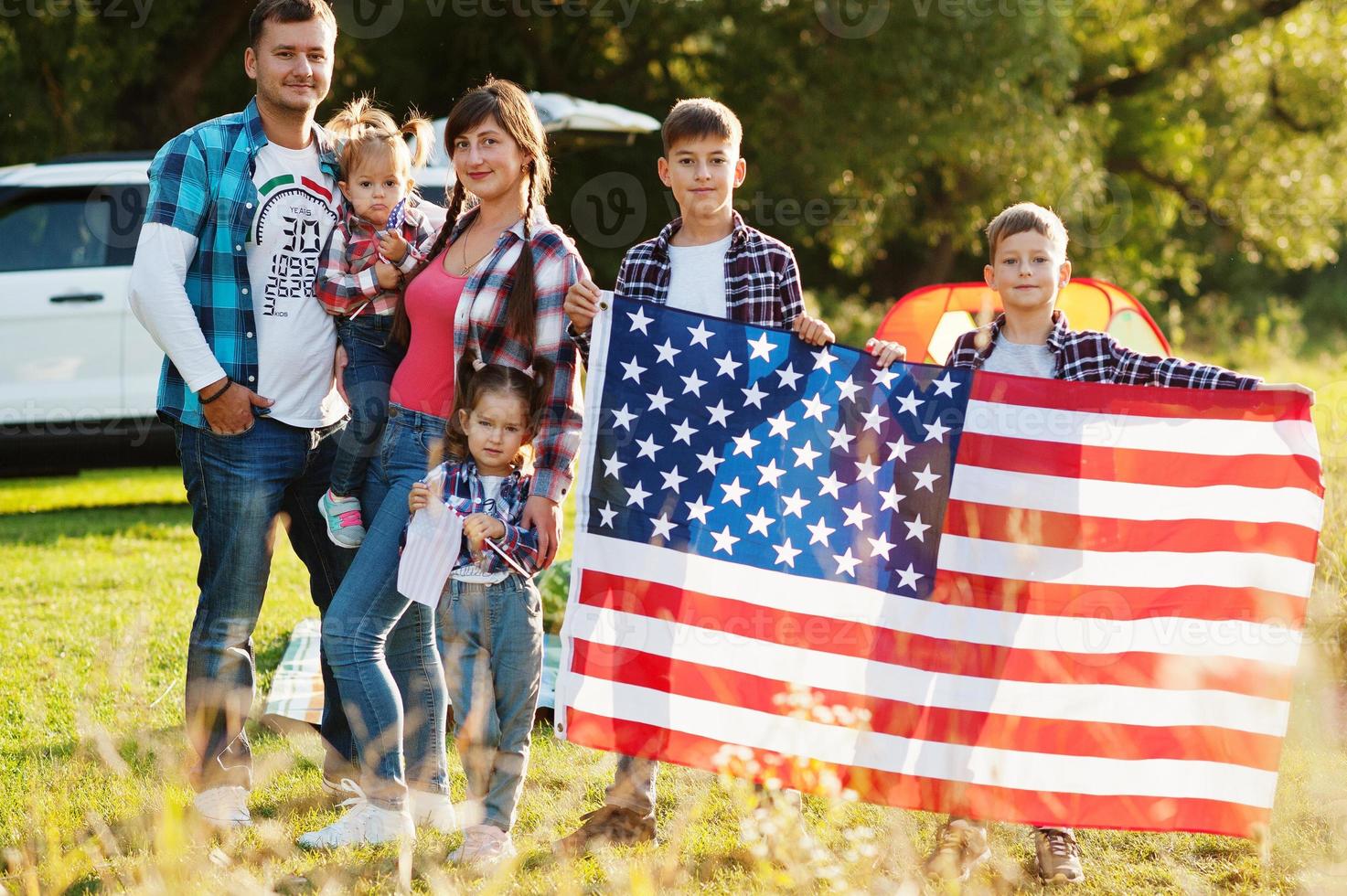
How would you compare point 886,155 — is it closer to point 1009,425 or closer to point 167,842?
point 1009,425

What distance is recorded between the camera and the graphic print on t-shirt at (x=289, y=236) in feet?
12.1

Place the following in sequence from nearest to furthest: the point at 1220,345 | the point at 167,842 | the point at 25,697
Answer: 1. the point at 167,842
2. the point at 25,697
3. the point at 1220,345

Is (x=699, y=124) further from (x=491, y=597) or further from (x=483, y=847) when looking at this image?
(x=483, y=847)

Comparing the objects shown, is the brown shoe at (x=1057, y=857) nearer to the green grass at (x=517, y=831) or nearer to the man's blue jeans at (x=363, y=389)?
the green grass at (x=517, y=831)

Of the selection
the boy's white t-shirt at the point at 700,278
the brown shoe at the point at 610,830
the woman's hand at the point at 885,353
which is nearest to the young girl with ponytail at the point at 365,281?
the boy's white t-shirt at the point at 700,278

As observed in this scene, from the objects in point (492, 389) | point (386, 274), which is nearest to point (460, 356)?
point (492, 389)

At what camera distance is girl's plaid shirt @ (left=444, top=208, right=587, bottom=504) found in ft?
11.5

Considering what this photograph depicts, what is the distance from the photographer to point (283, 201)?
372 centimetres

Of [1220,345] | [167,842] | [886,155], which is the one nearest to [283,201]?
[167,842]

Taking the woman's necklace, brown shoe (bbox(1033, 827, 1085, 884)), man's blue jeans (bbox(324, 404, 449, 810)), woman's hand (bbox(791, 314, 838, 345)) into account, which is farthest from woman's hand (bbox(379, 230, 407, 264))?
brown shoe (bbox(1033, 827, 1085, 884))

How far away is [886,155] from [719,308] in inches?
485

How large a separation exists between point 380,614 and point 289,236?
113 centimetres

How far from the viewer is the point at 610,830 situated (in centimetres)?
380

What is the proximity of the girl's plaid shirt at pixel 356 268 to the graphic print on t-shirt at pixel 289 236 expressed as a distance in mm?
37
